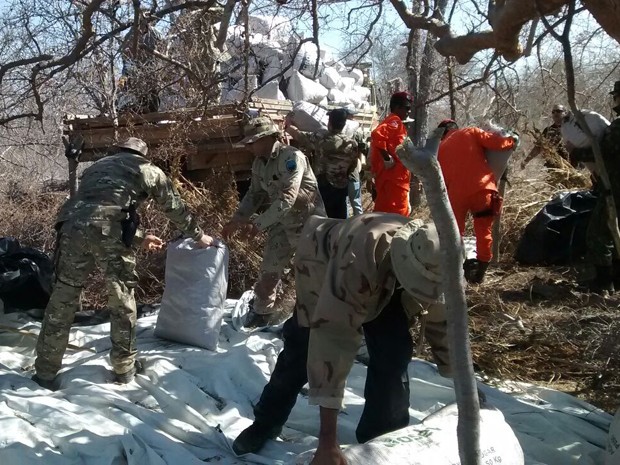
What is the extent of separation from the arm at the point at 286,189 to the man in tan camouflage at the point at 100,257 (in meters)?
0.99

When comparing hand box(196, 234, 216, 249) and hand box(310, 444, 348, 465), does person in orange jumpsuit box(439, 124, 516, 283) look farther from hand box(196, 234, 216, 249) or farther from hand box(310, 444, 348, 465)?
hand box(310, 444, 348, 465)

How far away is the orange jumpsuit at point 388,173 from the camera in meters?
5.83

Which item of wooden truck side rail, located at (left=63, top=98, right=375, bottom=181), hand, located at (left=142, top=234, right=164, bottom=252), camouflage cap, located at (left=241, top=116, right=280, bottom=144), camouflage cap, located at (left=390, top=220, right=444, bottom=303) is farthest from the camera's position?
wooden truck side rail, located at (left=63, top=98, right=375, bottom=181)

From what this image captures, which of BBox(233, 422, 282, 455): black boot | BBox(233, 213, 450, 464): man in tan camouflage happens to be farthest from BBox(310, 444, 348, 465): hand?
BBox(233, 422, 282, 455): black boot

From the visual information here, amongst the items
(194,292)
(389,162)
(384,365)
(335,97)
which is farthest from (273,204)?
(335,97)

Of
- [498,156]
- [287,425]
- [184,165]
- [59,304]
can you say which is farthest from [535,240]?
[59,304]

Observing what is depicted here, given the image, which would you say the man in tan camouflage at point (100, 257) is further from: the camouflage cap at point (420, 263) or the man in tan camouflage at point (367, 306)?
the camouflage cap at point (420, 263)

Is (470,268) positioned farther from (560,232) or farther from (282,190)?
(282,190)

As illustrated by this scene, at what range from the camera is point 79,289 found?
3.96m

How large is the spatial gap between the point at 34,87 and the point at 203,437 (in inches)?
92.5

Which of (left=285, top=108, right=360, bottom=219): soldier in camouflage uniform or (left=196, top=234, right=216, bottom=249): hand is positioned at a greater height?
(left=285, top=108, right=360, bottom=219): soldier in camouflage uniform

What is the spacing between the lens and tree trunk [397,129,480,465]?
4.04ft

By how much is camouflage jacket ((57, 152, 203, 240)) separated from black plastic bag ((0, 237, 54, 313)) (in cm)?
122

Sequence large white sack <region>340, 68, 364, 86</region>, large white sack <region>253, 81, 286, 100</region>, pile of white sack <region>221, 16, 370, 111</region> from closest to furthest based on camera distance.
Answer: pile of white sack <region>221, 16, 370, 111</region> → large white sack <region>253, 81, 286, 100</region> → large white sack <region>340, 68, 364, 86</region>
